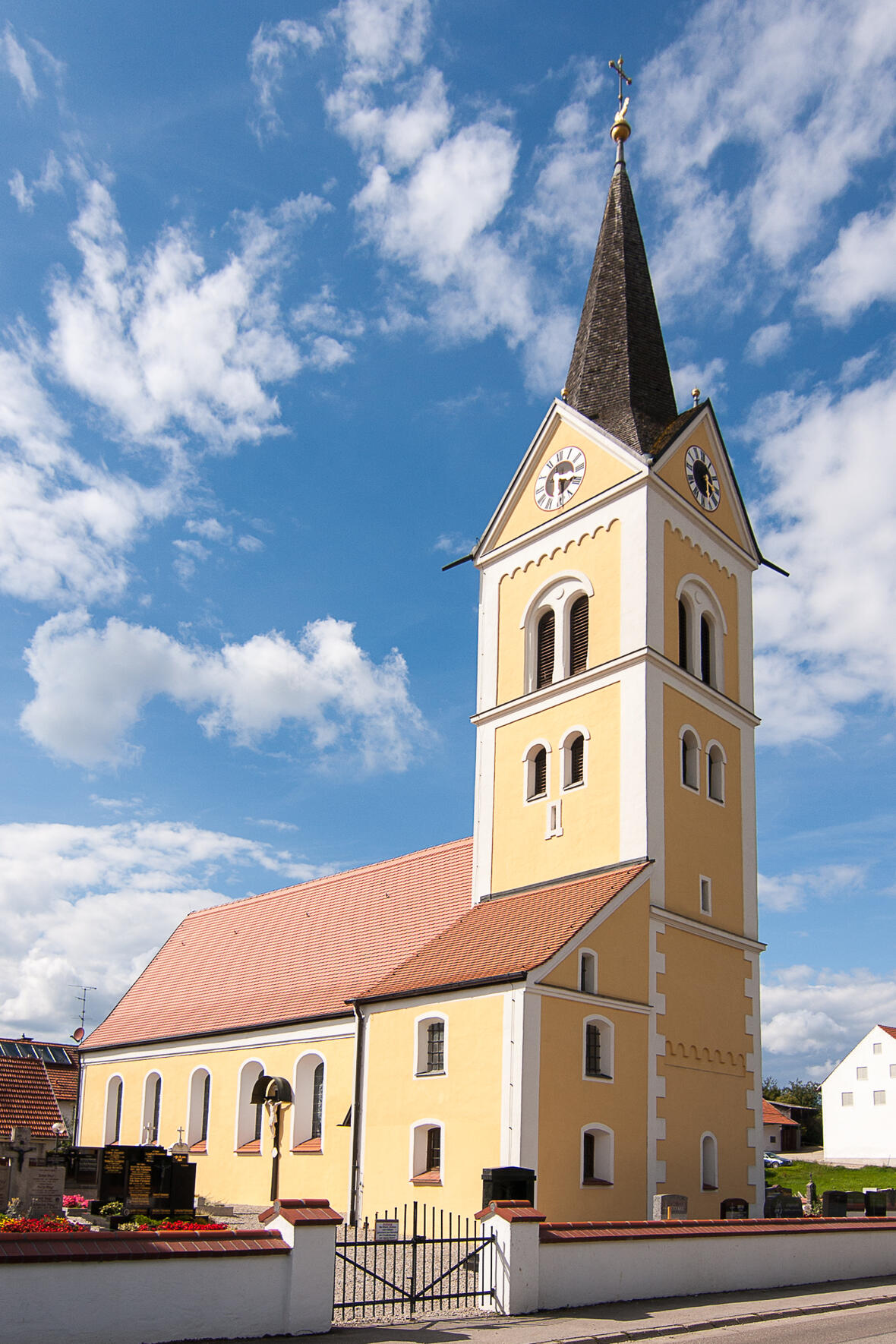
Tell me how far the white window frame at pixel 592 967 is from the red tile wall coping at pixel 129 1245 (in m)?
9.06

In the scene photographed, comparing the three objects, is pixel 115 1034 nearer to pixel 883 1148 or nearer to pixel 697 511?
pixel 697 511

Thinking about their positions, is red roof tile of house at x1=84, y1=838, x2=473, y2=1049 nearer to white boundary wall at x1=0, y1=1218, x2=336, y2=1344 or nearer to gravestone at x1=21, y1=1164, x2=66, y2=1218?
gravestone at x1=21, y1=1164, x2=66, y2=1218

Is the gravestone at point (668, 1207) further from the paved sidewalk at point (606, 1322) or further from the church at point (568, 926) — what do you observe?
the paved sidewalk at point (606, 1322)

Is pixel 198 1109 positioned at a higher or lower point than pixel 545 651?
lower

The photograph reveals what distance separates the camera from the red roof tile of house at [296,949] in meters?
26.4

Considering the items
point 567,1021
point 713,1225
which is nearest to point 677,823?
point 567,1021

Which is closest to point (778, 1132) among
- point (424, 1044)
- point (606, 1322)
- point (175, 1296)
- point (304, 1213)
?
point (424, 1044)

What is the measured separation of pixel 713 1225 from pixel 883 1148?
51.1 m

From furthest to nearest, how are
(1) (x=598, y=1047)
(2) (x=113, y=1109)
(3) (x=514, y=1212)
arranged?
(2) (x=113, y=1109) < (1) (x=598, y=1047) < (3) (x=514, y=1212)

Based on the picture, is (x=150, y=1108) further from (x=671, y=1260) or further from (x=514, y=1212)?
(x=514, y=1212)

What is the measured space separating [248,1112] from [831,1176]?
104 ft

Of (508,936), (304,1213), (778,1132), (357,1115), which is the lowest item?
(778,1132)

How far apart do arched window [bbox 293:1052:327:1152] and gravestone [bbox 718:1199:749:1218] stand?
8.41 metres

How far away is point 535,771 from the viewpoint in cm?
2541
